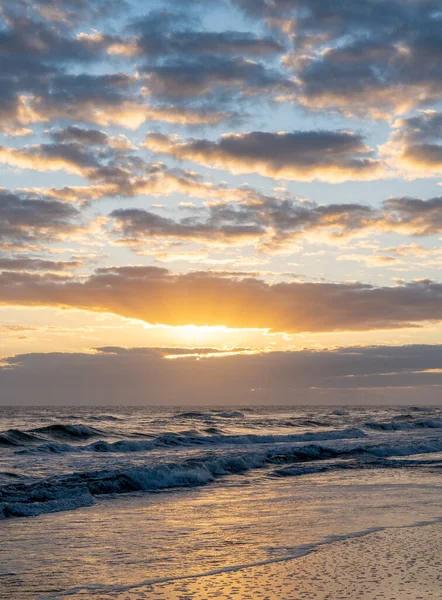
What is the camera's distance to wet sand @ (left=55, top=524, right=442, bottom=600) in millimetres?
8102

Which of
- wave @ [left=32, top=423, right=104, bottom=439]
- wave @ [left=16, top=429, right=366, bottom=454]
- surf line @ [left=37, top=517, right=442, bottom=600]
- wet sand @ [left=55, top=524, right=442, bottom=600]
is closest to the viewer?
wet sand @ [left=55, top=524, right=442, bottom=600]

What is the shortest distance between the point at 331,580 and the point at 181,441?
30.8m

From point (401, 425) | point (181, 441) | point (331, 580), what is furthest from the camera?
point (401, 425)

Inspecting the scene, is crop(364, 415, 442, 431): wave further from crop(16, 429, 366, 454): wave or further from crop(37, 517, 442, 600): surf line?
crop(37, 517, 442, 600): surf line

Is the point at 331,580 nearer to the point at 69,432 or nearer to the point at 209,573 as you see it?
the point at 209,573

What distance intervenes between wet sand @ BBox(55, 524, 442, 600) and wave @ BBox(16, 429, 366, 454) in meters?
23.1

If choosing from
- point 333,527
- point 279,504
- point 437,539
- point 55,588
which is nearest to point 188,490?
point 279,504

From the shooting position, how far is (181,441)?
39.1 metres

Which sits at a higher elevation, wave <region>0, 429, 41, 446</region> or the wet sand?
the wet sand

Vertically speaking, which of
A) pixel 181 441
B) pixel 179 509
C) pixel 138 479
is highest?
pixel 179 509

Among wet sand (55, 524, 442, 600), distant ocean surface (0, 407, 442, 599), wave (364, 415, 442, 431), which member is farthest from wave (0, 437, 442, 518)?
wave (364, 415, 442, 431)

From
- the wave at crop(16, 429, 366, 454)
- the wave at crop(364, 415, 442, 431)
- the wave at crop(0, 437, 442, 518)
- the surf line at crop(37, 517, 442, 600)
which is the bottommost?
the wave at crop(364, 415, 442, 431)

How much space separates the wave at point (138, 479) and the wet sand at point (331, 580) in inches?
301

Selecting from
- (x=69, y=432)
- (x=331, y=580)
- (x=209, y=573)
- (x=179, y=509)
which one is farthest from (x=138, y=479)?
(x=69, y=432)
